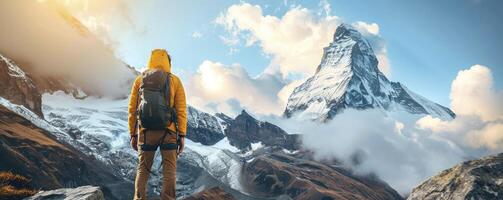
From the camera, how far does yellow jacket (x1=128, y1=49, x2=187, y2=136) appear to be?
39.0 ft

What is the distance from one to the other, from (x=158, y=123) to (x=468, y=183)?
749 cm

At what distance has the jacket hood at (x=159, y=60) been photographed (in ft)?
40.2

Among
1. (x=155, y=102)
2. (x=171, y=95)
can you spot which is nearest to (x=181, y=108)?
(x=171, y=95)

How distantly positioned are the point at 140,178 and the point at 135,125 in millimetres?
1310

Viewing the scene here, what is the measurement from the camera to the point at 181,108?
39.8ft

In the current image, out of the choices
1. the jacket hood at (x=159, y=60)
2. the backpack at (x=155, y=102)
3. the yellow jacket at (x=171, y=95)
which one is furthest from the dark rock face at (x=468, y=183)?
the jacket hood at (x=159, y=60)

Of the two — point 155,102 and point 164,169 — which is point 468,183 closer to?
point 164,169

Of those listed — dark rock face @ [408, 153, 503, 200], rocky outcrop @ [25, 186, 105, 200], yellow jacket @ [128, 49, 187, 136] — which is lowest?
rocky outcrop @ [25, 186, 105, 200]

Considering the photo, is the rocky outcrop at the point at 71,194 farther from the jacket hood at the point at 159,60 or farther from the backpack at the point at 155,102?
the jacket hood at the point at 159,60

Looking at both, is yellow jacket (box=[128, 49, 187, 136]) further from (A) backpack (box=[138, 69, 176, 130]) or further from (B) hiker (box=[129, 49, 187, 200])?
(A) backpack (box=[138, 69, 176, 130])

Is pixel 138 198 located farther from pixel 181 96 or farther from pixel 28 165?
pixel 28 165

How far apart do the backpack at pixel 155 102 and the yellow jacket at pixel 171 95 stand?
177mm

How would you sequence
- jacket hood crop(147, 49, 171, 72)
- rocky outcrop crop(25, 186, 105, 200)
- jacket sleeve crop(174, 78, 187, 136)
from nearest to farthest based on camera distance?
1. jacket sleeve crop(174, 78, 187, 136)
2. jacket hood crop(147, 49, 171, 72)
3. rocky outcrop crop(25, 186, 105, 200)

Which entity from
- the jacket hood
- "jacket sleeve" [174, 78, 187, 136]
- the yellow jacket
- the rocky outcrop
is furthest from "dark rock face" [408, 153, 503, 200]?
the rocky outcrop
